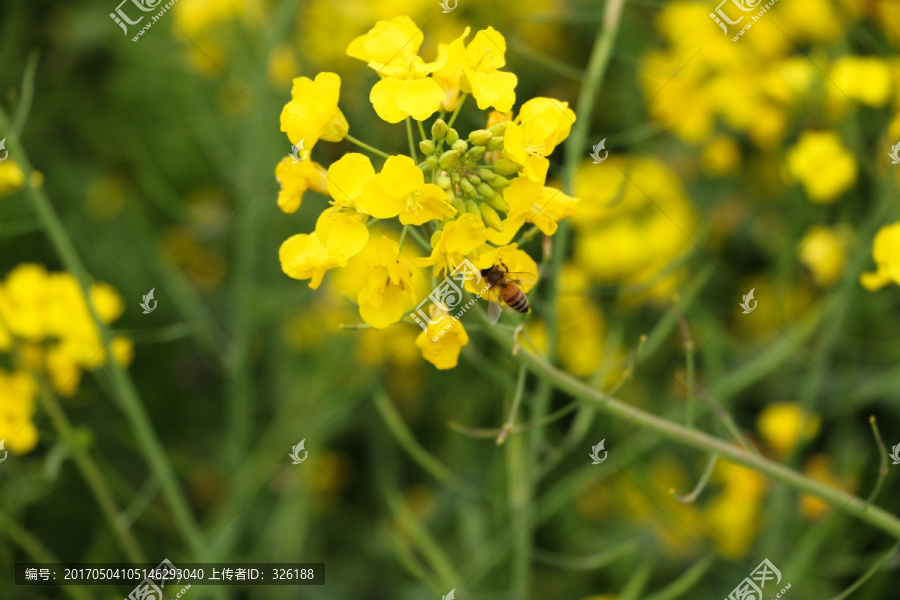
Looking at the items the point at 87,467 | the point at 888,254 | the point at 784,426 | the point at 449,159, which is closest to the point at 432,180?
the point at 449,159

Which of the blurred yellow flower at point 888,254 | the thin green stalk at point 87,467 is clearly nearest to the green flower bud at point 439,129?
the blurred yellow flower at point 888,254

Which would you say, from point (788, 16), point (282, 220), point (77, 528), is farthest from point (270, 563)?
point (788, 16)

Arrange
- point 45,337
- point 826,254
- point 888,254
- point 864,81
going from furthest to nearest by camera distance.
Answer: point 826,254
point 864,81
point 45,337
point 888,254

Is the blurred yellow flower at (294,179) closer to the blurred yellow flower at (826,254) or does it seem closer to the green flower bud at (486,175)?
the green flower bud at (486,175)

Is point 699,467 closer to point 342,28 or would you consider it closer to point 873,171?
point 873,171

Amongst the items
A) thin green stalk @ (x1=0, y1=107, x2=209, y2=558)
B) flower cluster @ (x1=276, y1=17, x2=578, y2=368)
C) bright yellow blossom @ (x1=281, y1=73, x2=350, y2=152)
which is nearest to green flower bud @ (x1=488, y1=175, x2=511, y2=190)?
flower cluster @ (x1=276, y1=17, x2=578, y2=368)

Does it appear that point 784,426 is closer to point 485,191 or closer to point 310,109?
point 485,191

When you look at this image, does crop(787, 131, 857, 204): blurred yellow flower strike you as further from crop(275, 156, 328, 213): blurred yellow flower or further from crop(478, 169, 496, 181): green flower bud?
crop(275, 156, 328, 213): blurred yellow flower
